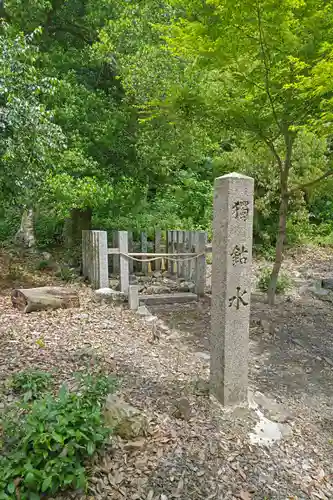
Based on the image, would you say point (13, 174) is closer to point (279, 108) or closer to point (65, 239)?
point (279, 108)

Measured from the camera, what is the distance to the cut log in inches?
212

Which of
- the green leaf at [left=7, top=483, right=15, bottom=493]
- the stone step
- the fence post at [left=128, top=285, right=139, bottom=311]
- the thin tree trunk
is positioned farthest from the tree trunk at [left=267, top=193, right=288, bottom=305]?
the green leaf at [left=7, top=483, right=15, bottom=493]

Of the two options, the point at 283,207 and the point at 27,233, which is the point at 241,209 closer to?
the point at 283,207

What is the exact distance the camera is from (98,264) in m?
6.82

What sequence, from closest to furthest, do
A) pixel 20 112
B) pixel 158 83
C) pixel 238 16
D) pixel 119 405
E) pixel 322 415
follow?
pixel 119 405 → pixel 322 415 → pixel 20 112 → pixel 238 16 → pixel 158 83

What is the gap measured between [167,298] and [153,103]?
131 inches

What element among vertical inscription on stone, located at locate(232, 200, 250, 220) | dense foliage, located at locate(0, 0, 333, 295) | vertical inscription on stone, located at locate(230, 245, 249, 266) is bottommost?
vertical inscription on stone, located at locate(230, 245, 249, 266)

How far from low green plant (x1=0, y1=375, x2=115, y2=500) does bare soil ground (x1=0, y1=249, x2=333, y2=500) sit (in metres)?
0.16

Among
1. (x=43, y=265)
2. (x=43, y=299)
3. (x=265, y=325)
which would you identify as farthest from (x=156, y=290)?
(x=43, y=265)

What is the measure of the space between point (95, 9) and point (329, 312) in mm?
8465

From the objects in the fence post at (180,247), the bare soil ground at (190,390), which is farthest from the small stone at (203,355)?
the fence post at (180,247)

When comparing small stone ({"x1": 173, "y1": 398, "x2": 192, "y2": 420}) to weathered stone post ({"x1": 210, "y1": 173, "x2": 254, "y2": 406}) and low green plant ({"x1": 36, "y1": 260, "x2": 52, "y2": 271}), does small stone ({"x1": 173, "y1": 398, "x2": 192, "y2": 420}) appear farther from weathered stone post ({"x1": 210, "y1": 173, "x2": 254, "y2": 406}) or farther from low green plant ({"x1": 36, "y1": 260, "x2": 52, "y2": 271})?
low green plant ({"x1": 36, "y1": 260, "x2": 52, "y2": 271})

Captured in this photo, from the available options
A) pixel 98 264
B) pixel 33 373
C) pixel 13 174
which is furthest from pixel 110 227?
pixel 33 373

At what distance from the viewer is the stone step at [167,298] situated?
21.7ft
